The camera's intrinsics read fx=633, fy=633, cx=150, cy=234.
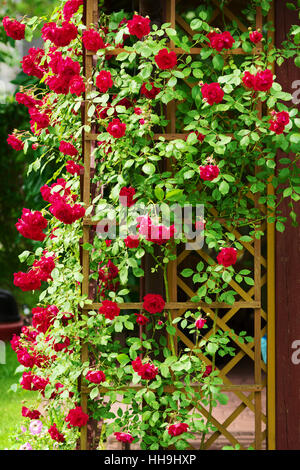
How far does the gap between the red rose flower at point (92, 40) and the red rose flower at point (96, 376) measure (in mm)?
1346

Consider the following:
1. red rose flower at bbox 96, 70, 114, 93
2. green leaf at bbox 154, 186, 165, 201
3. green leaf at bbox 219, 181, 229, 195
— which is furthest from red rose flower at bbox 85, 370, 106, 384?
red rose flower at bbox 96, 70, 114, 93

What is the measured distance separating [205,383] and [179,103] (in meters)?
1.23

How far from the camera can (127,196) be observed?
2.63m

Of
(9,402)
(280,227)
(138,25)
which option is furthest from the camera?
(9,402)

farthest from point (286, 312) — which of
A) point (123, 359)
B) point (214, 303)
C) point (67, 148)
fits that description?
point (67, 148)

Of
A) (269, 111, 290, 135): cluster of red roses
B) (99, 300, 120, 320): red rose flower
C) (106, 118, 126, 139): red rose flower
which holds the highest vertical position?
(269, 111, 290, 135): cluster of red roses

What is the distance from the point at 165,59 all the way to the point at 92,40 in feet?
1.07

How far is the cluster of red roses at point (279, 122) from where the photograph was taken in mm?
2582

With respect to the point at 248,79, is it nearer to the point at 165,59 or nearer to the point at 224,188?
the point at 165,59

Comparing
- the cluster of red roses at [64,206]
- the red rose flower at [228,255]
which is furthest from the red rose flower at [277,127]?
the cluster of red roses at [64,206]

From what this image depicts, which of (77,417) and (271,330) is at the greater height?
(271,330)

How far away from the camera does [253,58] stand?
272 cm

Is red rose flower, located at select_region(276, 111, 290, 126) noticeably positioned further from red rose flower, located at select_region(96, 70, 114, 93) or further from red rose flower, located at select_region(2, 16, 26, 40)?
red rose flower, located at select_region(2, 16, 26, 40)

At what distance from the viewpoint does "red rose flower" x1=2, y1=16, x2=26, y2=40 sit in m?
2.82
